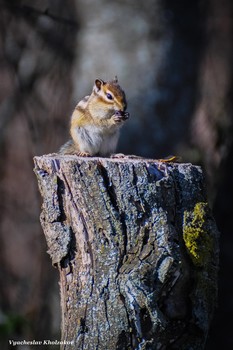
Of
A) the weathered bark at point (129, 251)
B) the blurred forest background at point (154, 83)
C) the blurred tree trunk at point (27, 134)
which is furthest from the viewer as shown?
the blurred tree trunk at point (27, 134)

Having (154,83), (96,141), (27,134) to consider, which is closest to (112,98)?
(96,141)

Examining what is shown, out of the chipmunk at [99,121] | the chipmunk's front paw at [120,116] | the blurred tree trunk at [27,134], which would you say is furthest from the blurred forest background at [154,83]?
the chipmunk's front paw at [120,116]

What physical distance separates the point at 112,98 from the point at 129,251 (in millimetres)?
1367

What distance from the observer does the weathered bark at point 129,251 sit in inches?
134

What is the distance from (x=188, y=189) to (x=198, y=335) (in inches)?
25.3

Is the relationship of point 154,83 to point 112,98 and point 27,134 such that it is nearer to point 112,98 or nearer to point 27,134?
point 112,98

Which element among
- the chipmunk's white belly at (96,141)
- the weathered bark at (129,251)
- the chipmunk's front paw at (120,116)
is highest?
the chipmunk's front paw at (120,116)

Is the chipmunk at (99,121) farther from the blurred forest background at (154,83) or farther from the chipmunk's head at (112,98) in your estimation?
the blurred forest background at (154,83)

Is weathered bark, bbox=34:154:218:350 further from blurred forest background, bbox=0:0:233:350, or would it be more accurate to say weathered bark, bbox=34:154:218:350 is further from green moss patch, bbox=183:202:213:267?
blurred forest background, bbox=0:0:233:350

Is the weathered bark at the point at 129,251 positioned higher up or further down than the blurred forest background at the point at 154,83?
further down

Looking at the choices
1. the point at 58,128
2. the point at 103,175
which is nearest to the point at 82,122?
the point at 103,175

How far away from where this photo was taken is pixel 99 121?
4715mm

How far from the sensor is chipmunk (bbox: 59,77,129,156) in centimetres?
459

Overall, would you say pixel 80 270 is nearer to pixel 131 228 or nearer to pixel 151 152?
pixel 131 228
